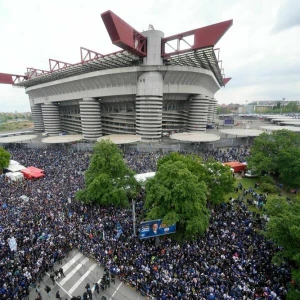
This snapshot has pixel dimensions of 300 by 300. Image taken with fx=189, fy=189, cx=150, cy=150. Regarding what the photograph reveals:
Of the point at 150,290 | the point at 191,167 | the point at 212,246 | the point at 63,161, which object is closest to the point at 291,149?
the point at 191,167

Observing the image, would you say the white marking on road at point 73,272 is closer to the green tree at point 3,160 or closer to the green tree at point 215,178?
the green tree at point 215,178

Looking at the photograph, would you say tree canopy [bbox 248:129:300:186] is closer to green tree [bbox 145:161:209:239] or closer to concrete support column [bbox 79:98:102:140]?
green tree [bbox 145:161:209:239]

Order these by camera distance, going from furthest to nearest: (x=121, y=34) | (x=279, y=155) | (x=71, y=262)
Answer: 1. (x=121, y=34)
2. (x=279, y=155)
3. (x=71, y=262)

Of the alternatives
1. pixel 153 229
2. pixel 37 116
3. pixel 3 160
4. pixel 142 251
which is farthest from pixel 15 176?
pixel 37 116

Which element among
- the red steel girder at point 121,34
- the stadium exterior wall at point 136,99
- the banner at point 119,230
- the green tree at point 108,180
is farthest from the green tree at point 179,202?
the stadium exterior wall at point 136,99

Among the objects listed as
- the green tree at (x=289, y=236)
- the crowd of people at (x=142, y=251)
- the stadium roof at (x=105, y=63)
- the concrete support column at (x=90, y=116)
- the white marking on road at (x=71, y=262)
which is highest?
the stadium roof at (x=105, y=63)

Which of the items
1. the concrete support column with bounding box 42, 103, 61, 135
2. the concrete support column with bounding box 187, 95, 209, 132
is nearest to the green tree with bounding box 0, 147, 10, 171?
the concrete support column with bounding box 42, 103, 61, 135

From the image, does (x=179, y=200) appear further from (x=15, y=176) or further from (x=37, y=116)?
(x=37, y=116)

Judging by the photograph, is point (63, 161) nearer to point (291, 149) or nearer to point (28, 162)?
point (28, 162)
